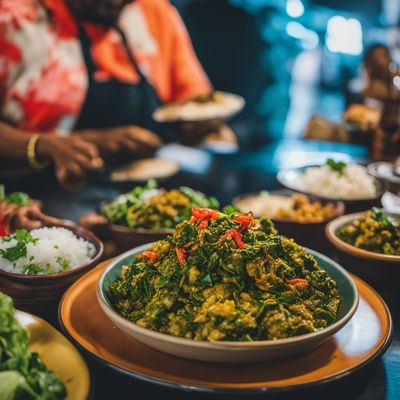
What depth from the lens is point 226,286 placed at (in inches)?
52.3

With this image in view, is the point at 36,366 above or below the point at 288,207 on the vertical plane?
above

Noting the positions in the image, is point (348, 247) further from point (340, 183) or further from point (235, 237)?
point (340, 183)

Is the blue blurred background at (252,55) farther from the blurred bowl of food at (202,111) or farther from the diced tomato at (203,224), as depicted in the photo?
the diced tomato at (203,224)

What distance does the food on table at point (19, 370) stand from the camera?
1.03 m

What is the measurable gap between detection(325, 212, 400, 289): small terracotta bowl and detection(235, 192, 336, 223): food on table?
13.6 inches

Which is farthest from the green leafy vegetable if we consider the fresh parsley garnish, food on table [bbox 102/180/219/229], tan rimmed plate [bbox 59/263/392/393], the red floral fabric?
the red floral fabric

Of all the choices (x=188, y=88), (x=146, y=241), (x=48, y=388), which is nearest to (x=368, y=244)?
(x=146, y=241)

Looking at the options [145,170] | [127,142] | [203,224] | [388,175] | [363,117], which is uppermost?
[203,224]

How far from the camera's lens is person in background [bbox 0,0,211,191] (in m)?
3.03

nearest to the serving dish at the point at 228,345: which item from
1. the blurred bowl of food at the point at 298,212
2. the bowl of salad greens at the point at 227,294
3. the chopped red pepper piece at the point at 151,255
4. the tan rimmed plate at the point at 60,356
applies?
the bowl of salad greens at the point at 227,294

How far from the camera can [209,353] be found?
45.6 inches

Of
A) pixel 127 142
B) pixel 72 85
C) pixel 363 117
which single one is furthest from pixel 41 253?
pixel 363 117

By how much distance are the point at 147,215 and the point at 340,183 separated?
1.03 meters

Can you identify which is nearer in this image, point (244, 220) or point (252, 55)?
point (244, 220)
